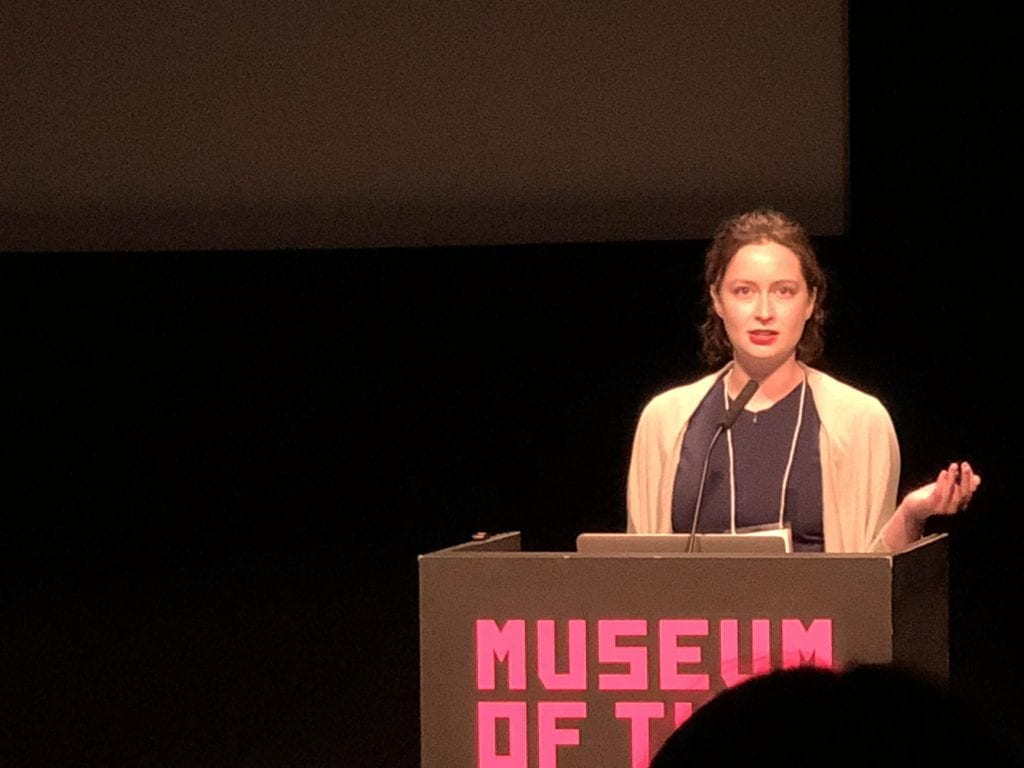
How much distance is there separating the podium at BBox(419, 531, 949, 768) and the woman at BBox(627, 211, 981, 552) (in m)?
0.30

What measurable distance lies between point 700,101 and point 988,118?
60 cm

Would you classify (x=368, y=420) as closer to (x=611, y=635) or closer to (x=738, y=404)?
(x=738, y=404)

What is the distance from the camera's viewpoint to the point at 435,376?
163 inches

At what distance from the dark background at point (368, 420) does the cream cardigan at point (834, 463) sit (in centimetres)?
122

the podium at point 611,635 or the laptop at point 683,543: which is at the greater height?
the laptop at point 683,543

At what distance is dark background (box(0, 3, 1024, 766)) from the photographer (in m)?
3.89

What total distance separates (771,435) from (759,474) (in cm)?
7

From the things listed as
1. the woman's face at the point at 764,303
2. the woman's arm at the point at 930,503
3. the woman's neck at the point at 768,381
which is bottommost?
the woman's arm at the point at 930,503

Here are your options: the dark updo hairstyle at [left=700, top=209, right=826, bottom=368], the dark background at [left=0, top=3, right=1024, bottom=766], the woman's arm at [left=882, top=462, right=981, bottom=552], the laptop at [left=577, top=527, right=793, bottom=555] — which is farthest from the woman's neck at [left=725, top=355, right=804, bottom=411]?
the dark background at [left=0, top=3, right=1024, bottom=766]

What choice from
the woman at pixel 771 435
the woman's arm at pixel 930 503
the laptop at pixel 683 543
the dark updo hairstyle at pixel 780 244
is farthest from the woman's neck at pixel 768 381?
the laptop at pixel 683 543

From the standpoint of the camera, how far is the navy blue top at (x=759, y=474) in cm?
264

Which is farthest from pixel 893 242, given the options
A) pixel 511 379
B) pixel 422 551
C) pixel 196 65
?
pixel 196 65

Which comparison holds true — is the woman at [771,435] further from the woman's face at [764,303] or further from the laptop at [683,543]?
the laptop at [683,543]

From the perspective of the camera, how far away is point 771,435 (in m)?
2.69
